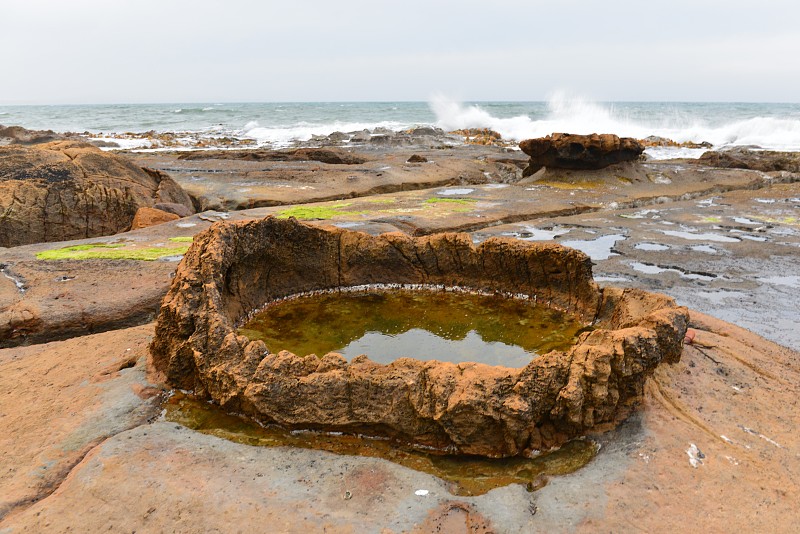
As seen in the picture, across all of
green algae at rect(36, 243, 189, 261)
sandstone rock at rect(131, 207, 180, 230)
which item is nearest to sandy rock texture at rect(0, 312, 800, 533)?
green algae at rect(36, 243, 189, 261)

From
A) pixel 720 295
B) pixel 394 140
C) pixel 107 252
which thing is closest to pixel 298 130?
pixel 394 140

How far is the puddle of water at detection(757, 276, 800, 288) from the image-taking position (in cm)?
656

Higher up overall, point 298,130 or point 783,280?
point 298,130

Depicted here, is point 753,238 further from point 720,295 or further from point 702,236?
point 720,295

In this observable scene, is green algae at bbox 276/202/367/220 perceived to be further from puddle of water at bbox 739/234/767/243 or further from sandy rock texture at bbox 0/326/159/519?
puddle of water at bbox 739/234/767/243

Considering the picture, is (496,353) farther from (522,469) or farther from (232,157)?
(232,157)

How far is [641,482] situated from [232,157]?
2084 cm

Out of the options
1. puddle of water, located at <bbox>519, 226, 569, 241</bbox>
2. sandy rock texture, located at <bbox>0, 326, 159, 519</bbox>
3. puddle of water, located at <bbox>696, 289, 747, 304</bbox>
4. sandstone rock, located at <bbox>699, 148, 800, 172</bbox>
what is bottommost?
puddle of water, located at <bbox>696, 289, 747, 304</bbox>

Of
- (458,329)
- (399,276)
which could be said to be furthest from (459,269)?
(458,329)

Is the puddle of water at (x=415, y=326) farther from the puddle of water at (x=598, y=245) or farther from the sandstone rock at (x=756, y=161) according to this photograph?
the sandstone rock at (x=756, y=161)

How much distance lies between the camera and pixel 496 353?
4.38 meters

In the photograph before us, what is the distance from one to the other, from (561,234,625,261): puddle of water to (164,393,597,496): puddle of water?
196 inches

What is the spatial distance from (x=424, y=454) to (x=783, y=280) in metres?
5.79

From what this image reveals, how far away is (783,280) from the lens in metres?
6.71
